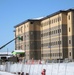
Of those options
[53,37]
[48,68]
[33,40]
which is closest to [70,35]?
[53,37]

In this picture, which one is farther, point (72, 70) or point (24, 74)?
point (24, 74)

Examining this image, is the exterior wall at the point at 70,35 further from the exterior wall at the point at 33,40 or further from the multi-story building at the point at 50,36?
the exterior wall at the point at 33,40

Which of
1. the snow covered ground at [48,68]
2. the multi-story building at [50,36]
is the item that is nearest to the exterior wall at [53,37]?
the multi-story building at [50,36]

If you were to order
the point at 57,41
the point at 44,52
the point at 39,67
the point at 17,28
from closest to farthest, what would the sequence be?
the point at 39,67 → the point at 57,41 → the point at 44,52 → the point at 17,28

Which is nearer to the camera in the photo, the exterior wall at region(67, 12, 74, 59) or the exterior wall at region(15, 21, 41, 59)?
the exterior wall at region(67, 12, 74, 59)

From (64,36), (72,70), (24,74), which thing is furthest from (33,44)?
(72,70)

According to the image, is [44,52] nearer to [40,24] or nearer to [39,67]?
[40,24]

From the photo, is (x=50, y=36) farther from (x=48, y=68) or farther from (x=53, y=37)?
(x=48, y=68)

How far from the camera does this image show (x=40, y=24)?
128375 mm

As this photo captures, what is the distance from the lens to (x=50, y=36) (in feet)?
372

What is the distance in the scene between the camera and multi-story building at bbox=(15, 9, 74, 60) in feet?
328

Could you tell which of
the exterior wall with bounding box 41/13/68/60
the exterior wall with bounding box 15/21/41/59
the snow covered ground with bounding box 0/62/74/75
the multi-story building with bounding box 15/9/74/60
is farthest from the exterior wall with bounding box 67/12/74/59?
the snow covered ground with bounding box 0/62/74/75

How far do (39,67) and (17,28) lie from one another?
11443 centimetres

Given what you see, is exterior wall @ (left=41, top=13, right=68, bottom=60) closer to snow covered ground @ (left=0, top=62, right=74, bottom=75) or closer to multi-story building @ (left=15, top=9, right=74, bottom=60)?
multi-story building @ (left=15, top=9, right=74, bottom=60)
